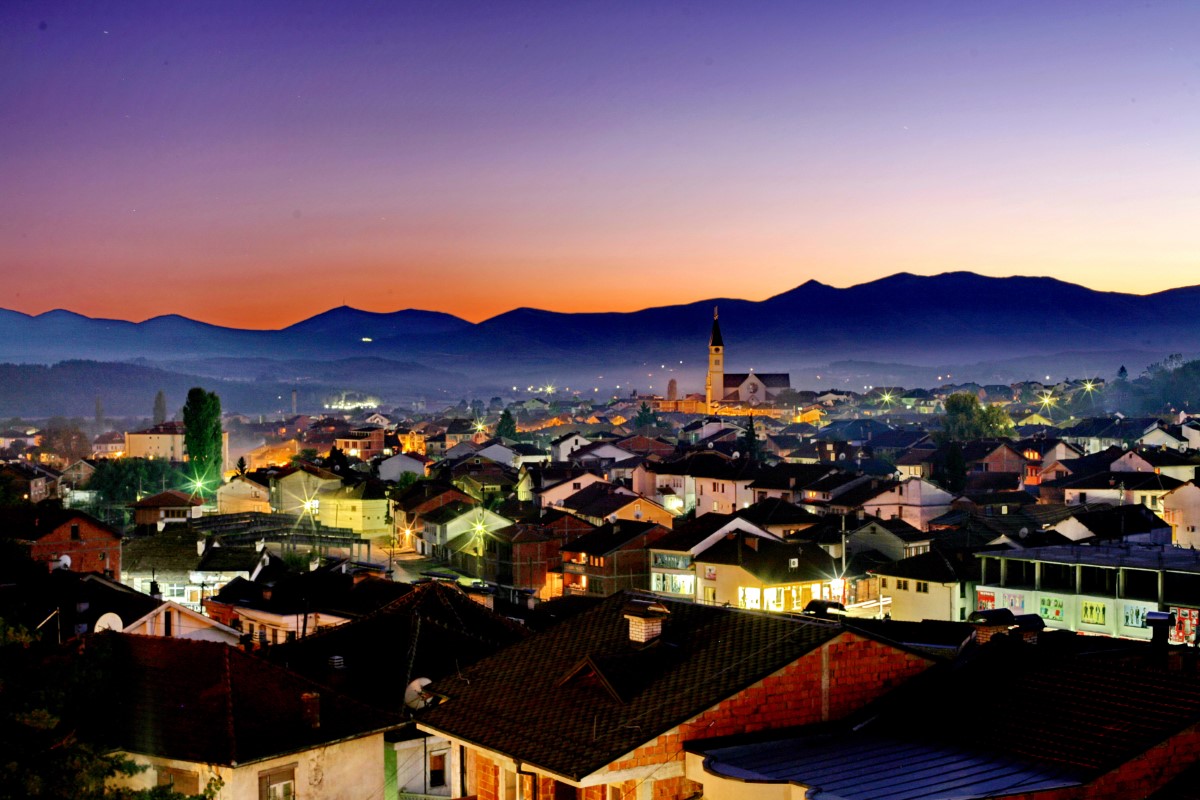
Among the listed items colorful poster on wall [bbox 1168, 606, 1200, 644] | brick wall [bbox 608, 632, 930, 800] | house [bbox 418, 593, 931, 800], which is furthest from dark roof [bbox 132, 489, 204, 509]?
brick wall [bbox 608, 632, 930, 800]

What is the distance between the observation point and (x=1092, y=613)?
3338cm

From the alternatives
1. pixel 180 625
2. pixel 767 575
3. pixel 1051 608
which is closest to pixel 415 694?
pixel 180 625

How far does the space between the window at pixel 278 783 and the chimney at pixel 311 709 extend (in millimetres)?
571

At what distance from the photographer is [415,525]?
5997 centimetres

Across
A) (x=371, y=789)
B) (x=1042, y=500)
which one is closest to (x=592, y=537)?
(x=1042, y=500)

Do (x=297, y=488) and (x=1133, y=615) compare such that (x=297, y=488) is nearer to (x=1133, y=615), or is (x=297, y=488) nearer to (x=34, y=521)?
(x=34, y=521)

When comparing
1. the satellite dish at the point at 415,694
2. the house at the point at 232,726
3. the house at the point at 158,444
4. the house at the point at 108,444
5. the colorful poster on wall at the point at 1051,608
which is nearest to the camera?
the house at the point at 232,726

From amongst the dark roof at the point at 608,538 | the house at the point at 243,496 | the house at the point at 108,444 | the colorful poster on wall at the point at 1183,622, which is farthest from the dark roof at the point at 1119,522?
the house at the point at 108,444

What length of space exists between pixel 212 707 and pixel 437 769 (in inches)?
136

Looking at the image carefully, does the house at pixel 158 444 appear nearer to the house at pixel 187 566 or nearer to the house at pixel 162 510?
the house at pixel 162 510

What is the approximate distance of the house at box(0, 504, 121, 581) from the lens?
37.4m

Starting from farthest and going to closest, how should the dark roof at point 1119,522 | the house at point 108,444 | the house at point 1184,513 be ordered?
1. the house at point 108,444
2. the house at point 1184,513
3. the dark roof at point 1119,522

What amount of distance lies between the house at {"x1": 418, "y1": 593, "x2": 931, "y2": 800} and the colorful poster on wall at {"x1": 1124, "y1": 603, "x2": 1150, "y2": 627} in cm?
2213

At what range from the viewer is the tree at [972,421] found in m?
103
